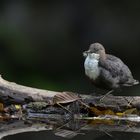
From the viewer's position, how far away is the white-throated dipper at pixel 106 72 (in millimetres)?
8242

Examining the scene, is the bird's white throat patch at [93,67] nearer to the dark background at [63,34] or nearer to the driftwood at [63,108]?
the driftwood at [63,108]

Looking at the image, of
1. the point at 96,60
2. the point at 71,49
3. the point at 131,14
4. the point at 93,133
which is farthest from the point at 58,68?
the point at 93,133

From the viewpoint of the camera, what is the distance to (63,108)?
7777mm

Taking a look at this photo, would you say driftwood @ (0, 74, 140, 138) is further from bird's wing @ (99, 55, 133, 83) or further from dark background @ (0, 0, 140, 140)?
dark background @ (0, 0, 140, 140)

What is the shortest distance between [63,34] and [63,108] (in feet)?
16.4

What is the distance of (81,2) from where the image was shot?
12.9 m

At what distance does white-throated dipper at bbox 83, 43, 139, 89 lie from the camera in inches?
324

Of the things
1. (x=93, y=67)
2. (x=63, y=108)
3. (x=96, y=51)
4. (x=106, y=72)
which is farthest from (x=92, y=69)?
(x=63, y=108)

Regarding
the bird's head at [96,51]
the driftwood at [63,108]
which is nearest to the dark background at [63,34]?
the bird's head at [96,51]

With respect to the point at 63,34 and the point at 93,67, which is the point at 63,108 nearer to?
the point at 93,67

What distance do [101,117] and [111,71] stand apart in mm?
692

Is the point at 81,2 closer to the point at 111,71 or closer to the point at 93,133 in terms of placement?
the point at 111,71

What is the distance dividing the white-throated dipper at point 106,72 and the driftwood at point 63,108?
0.39 metres

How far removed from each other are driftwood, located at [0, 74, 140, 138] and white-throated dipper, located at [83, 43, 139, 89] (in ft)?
1.28
